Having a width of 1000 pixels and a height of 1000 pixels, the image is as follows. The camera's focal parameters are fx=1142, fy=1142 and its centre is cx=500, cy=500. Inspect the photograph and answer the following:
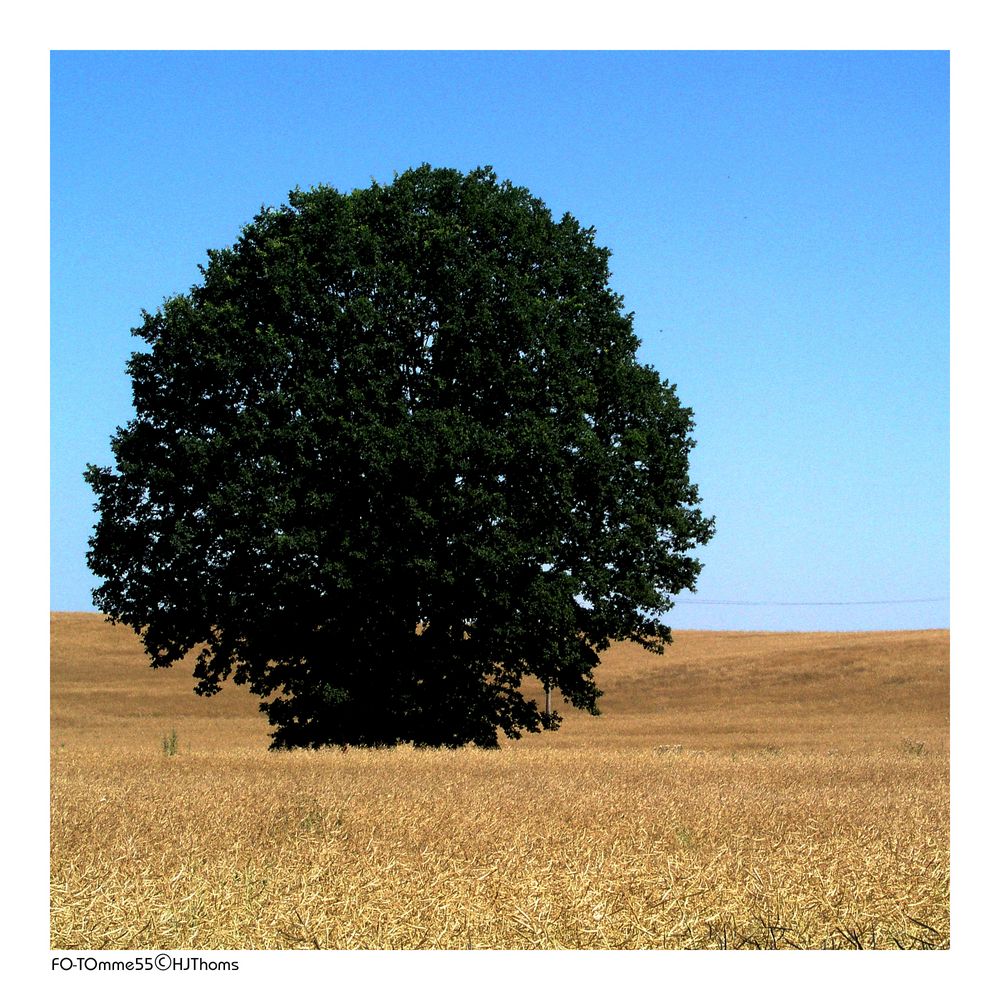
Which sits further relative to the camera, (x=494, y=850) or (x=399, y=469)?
(x=399, y=469)

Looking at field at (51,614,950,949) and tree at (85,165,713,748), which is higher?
tree at (85,165,713,748)

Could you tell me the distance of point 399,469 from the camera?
A: 24.2 m

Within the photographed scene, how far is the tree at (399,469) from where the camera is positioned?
24422mm

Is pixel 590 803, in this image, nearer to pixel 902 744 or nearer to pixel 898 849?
pixel 898 849

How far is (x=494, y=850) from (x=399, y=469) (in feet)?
48.2

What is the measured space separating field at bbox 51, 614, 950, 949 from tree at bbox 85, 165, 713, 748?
3787mm

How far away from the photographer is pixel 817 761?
21.6 metres

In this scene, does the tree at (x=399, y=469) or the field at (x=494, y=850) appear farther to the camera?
the tree at (x=399, y=469)

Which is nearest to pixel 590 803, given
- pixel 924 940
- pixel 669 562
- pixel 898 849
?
pixel 898 849

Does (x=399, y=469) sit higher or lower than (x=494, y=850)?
higher

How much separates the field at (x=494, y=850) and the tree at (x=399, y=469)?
3.79m

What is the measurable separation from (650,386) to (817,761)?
33.6ft

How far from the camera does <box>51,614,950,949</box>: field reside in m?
7.30

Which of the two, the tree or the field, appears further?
the tree
